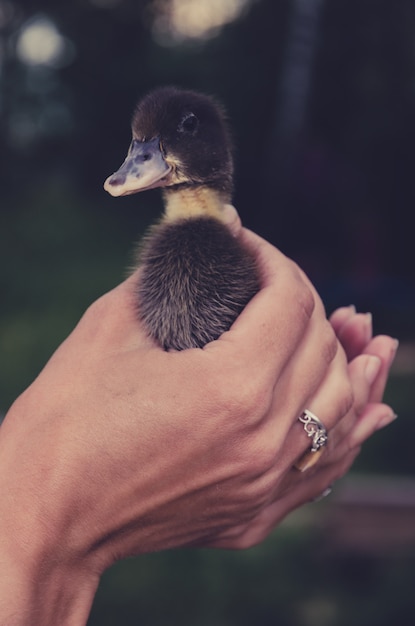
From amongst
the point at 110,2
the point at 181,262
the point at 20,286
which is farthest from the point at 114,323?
the point at 110,2

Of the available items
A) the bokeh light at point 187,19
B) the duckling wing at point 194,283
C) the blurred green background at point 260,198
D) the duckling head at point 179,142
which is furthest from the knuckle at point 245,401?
the bokeh light at point 187,19

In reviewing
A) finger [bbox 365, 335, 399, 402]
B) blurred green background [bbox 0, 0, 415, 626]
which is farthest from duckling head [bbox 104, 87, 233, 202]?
blurred green background [bbox 0, 0, 415, 626]

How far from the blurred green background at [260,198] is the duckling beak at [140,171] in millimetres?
1946

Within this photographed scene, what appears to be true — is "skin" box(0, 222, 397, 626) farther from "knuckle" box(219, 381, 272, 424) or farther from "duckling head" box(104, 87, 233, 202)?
"duckling head" box(104, 87, 233, 202)

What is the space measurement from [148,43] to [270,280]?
29.9ft

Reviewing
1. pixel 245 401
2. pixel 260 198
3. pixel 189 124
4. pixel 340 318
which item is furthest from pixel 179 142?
pixel 260 198

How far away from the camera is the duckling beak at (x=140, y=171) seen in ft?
5.54

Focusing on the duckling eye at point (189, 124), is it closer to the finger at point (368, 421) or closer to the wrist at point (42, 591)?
the finger at point (368, 421)

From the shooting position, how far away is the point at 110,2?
34.3 ft

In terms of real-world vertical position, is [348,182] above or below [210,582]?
above

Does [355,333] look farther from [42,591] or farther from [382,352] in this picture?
[42,591]

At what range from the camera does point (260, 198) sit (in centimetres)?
812

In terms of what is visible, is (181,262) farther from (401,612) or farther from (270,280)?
(401,612)

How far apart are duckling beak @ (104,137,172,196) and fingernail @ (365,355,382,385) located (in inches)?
24.6
